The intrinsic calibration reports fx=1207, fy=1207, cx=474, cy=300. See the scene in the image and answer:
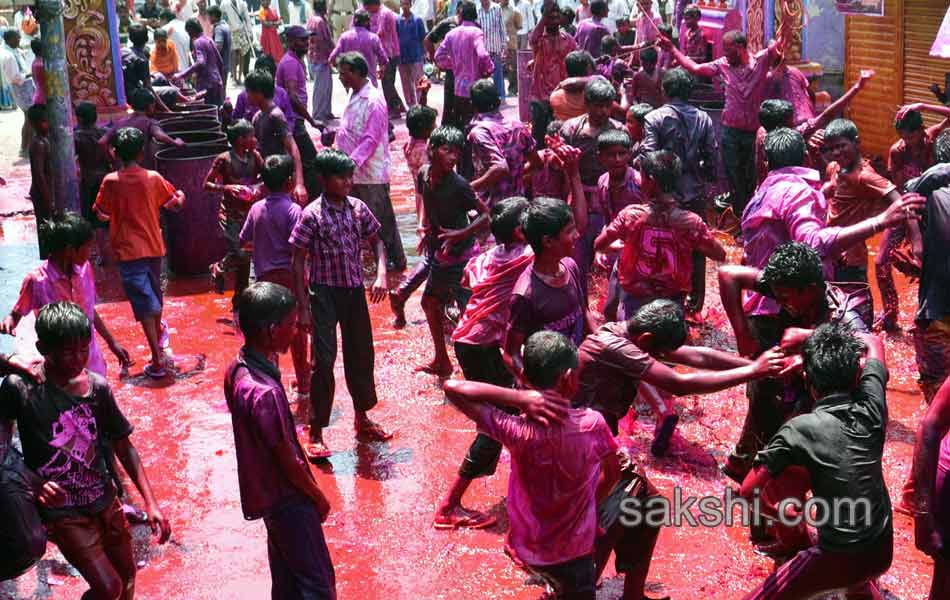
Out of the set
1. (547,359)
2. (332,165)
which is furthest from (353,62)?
(547,359)

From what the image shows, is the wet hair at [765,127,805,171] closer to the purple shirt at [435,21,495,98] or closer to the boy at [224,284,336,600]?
the boy at [224,284,336,600]

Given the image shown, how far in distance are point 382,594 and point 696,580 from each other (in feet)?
4.87

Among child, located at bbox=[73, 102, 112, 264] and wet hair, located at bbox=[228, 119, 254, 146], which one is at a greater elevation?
wet hair, located at bbox=[228, 119, 254, 146]

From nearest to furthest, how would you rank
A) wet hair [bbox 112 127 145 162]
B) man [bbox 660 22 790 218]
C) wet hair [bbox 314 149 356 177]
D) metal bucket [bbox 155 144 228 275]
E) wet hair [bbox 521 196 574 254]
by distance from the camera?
wet hair [bbox 521 196 574 254] → wet hair [bbox 314 149 356 177] → wet hair [bbox 112 127 145 162] → metal bucket [bbox 155 144 228 275] → man [bbox 660 22 790 218]

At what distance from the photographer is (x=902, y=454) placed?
6961mm

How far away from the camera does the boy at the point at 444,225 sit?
7996 millimetres

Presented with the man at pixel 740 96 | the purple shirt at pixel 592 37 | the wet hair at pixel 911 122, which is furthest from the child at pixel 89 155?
the wet hair at pixel 911 122

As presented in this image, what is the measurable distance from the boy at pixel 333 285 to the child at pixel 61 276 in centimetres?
120

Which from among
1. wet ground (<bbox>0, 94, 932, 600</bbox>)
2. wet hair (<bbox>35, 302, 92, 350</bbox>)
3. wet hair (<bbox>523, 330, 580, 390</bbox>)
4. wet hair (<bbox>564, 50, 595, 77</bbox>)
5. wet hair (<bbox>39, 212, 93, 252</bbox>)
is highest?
wet hair (<bbox>564, 50, 595, 77</bbox>)

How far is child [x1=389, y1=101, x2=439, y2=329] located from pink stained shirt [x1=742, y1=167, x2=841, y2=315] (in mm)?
2550

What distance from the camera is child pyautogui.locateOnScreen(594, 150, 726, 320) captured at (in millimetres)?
6957

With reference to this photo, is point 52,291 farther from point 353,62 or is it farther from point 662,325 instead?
point 353,62

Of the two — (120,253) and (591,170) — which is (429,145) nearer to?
(591,170)

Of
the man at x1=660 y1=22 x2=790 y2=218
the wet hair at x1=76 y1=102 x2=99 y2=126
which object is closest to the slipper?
the man at x1=660 y1=22 x2=790 y2=218
